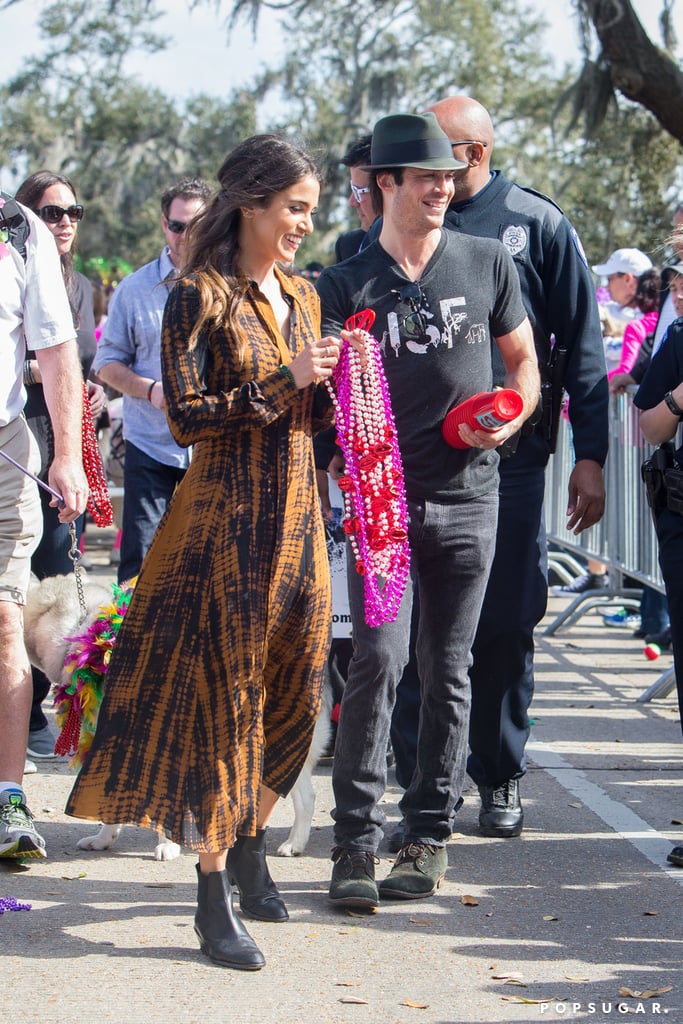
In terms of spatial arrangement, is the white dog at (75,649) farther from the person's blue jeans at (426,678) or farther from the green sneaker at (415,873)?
the green sneaker at (415,873)

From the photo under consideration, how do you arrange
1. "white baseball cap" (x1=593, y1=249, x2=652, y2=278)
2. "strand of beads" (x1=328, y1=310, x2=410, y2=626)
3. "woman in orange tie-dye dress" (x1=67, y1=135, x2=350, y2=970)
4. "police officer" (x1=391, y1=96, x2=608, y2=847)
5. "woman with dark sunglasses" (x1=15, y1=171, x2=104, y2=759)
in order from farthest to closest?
"white baseball cap" (x1=593, y1=249, x2=652, y2=278) < "woman with dark sunglasses" (x1=15, y1=171, x2=104, y2=759) < "police officer" (x1=391, y1=96, x2=608, y2=847) < "strand of beads" (x1=328, y1=310, x2=410, y2=626) < "woman in orange tie-dye dress" (x1=67, y1=135, x2=350, y2=970)

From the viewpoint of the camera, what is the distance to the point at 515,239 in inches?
189

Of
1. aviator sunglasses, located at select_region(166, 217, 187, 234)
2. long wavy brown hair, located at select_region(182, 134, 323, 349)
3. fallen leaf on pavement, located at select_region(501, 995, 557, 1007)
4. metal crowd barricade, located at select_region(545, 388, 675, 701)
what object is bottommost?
fallen leaf on pavement, located at select_region(501, 995, 557, 1007)

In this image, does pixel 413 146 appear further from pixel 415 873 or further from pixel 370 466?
pixel 415 873

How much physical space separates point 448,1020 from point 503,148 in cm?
4017

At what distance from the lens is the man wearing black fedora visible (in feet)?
13.4

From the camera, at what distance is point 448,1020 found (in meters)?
3.29

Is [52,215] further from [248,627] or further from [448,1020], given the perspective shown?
[448,1020]

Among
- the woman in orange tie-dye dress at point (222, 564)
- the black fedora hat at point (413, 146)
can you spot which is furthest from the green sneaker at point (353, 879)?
the black fedora hat at point (413, 146)

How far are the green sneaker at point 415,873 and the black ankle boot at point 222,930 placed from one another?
2.19 ft

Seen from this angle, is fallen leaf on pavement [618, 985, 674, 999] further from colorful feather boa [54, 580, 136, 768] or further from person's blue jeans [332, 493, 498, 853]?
colorful feather boa [54, 580, 136, 768]

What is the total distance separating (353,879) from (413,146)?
221 cm

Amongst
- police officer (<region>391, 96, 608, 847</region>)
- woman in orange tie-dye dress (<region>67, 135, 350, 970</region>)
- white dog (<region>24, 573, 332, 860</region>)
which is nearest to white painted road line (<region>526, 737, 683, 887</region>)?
police officer (<region>391, 96, 608, 847</region>)

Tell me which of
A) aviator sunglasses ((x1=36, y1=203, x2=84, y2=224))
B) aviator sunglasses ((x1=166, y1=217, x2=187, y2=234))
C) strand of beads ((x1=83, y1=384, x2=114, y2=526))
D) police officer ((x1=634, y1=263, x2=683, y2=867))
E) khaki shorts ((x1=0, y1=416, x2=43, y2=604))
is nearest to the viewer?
police officer ((x1=634, y1=263, x2=683, y2=867))
